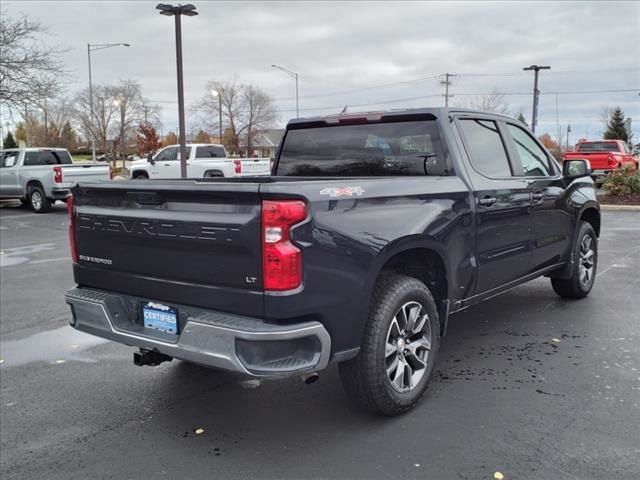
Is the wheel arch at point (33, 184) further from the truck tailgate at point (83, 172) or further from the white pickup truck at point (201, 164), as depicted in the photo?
the white pickup truck at point (201, 164)

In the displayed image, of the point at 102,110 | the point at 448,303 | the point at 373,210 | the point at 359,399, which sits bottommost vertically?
the point at 359,399

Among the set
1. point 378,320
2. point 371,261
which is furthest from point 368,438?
point 371,261

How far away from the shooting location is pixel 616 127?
63188 mm

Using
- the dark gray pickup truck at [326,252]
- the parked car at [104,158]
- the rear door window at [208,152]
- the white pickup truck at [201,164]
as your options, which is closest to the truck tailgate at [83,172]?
the white pickup truck at [201,164]

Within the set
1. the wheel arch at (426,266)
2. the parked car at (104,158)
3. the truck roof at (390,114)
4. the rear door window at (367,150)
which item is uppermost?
the parked car at (104,158)

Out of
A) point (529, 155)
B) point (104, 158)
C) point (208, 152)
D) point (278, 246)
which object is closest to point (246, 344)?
point (278, 246)

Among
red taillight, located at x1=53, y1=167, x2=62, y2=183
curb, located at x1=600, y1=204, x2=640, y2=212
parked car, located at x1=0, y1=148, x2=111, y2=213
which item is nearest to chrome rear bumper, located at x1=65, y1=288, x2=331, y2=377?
curb, located at x1=600, y1=204, x2=640, y2=212

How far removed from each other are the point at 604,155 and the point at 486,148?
719 inches

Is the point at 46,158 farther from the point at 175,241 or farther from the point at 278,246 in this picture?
the point at 278,246

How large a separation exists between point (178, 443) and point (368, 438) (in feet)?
3.55

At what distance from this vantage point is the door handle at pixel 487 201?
4.21 m

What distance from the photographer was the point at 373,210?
328cm

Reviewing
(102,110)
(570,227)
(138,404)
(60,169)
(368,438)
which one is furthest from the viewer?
(102,110)

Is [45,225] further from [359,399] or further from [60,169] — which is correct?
[359,399]
